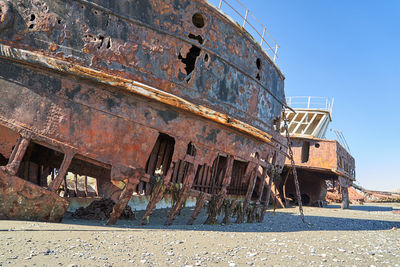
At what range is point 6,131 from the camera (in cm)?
390

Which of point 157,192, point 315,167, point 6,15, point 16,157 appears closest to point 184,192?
point 157,192

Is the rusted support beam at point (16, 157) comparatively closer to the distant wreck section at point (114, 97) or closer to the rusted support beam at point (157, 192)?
the distant wreck section at point (114, 97)

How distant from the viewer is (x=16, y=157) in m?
3.84

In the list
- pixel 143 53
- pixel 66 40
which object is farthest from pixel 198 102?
pixel 66 40

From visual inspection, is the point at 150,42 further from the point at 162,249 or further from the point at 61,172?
the point at 162,249

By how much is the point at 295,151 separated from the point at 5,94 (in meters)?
12.7

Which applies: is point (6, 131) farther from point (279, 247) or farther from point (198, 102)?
point (279, 247)

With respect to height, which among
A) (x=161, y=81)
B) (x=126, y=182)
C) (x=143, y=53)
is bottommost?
(x=126, y=182)

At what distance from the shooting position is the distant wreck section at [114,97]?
397cm

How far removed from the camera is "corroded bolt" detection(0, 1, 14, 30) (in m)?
3.97

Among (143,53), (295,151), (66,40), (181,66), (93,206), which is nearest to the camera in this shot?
(66,40)

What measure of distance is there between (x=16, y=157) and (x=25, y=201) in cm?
59

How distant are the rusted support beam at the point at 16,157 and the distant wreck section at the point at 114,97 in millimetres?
13

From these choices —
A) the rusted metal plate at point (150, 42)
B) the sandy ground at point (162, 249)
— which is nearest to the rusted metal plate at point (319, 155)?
the rusted metal plate at point (150, 42)
